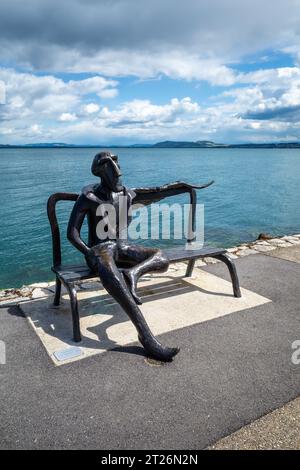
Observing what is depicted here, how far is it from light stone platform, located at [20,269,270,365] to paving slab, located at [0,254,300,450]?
0.54 feet

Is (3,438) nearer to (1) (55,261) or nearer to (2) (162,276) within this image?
(1) (55,261)

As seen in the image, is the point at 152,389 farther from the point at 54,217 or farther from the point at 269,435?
the point at 54,217

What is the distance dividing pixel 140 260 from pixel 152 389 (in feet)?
6.47

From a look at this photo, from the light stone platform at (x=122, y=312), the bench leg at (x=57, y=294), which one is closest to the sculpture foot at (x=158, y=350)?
the light stone platform at (x=122, y=312)

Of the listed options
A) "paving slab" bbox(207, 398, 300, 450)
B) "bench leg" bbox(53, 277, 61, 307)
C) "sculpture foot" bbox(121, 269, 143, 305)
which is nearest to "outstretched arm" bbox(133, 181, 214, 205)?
"sculpture foot" bbox(121, 269, 143, 305)

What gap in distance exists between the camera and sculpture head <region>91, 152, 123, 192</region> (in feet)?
17.6

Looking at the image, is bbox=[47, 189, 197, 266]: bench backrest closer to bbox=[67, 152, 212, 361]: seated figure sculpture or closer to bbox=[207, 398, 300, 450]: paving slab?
bbox=[67, 152, 212, 361]: seated figure sculpture

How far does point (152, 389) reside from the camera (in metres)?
3.89

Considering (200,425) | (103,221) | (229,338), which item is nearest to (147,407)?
(200,425)

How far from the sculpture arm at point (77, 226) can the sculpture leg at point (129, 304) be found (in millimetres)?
306

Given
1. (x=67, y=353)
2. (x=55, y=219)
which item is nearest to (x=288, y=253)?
(x=55, y=219)

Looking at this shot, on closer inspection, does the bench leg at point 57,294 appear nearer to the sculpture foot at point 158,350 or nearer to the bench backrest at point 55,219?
the bench backrest at point 55,219

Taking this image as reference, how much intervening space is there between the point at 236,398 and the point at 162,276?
362 centimetres
